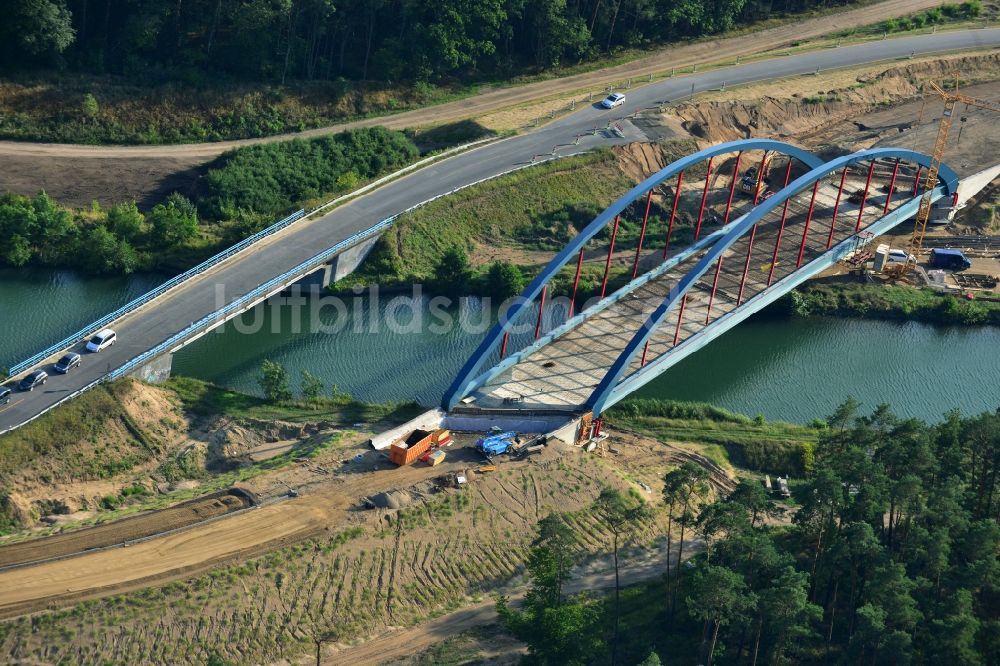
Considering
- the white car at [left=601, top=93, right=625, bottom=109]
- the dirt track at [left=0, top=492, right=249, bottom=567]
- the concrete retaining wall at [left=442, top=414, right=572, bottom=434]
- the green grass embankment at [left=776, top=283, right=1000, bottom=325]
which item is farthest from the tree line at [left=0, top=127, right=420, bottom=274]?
the green grass embankment at [left=776, top=283, right=1000, bottom=325]

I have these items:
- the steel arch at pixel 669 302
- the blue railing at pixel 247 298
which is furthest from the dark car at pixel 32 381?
the steel arch at pixel 669 302

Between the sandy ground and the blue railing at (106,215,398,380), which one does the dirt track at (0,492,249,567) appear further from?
the sandy ground

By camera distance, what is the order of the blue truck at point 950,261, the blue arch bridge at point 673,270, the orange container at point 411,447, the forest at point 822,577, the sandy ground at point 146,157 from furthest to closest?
the blue truck at point 950,261
the sandy ground at point 146,157
the blue arch bridge at point 673,270
the orange container at point 411,447
the forest at point 822,577

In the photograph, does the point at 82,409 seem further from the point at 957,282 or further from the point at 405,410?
the point at 957,282

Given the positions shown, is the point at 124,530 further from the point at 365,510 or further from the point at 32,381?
the point at 32,381

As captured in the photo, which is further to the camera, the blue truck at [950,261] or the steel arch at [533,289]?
the blue truck at [950,261]

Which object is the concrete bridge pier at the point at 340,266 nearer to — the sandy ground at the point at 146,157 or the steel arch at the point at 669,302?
the sandy ground at the point at 146,157
